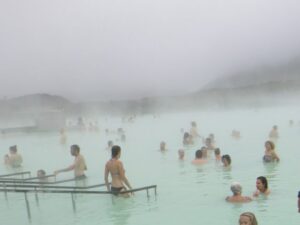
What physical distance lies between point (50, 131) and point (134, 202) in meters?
29.2

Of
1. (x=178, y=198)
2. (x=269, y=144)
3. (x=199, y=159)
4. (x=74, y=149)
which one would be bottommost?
(x=178, y=198)

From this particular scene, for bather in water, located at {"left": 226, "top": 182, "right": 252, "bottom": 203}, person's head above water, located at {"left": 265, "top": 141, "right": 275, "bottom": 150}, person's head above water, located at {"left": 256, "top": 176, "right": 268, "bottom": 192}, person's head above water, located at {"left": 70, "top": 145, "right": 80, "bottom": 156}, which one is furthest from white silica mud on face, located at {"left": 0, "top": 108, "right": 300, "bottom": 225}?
person's head above water, located at {"left": 70, "top": 145, "right": 80, "bottom": 156}

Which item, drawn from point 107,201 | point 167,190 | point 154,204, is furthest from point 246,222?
point 167,190

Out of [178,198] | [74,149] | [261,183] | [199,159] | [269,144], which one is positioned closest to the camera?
[261,183]

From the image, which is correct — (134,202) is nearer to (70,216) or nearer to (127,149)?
(70,216)

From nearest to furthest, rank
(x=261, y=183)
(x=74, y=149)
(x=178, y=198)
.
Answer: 1. (x=261, y=183)
2. (x=178, y=198)
3. (x=74, y=149)

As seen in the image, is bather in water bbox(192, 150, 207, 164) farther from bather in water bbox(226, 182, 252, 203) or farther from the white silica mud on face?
bather in water bbox(226, 182, 252, 203)

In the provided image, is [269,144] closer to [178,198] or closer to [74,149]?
[178,198]

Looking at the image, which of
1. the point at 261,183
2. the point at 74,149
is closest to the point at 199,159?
the point at 74,149

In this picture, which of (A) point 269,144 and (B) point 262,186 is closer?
(B) point 262,186

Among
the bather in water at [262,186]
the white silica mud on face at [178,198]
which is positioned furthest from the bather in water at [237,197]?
the bather in water at [262,186]

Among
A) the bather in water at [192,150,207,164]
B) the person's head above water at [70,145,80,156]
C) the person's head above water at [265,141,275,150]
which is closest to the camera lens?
the person's head above water at [70,145,80,156]

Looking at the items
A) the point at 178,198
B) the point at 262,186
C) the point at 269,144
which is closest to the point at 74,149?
the point at 178,198

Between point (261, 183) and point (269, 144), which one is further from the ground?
point (269, 144)
